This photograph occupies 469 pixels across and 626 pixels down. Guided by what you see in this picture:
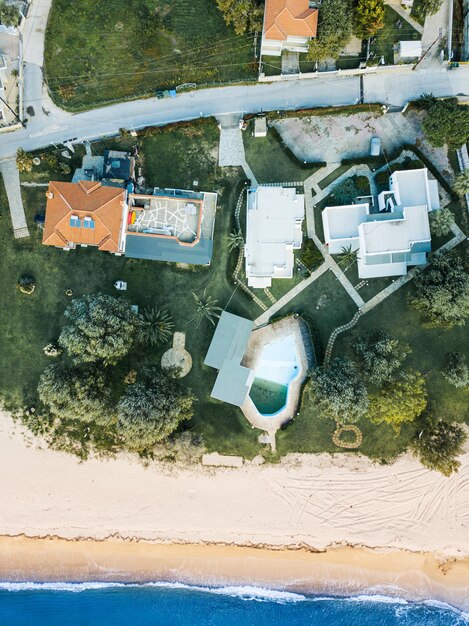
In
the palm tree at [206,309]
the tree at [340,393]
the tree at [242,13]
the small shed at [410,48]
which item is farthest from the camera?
the palm tree at [206,309]

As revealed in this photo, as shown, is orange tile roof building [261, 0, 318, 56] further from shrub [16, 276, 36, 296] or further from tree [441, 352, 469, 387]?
tree [441, 352, 469, 387]

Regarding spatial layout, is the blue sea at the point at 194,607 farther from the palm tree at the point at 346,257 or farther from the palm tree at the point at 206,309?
the palm tree at the point at 346,257

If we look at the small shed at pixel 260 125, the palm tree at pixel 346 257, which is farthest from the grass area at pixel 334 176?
the small shed at pixel 260 125

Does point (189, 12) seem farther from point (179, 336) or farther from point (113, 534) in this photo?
point (113, 534)

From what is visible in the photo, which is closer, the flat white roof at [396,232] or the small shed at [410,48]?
the flat white roof at [396,232]

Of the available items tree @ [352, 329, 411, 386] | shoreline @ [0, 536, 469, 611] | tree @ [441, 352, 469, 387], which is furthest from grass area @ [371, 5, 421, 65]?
shoreline @ [0, 536, 469, 611]

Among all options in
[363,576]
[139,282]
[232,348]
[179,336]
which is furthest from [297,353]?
[363,576]
